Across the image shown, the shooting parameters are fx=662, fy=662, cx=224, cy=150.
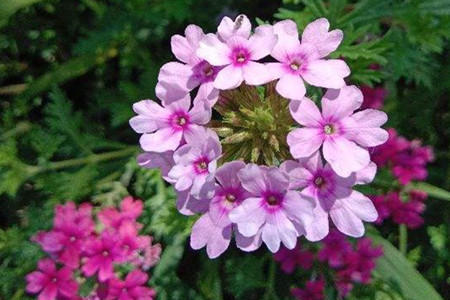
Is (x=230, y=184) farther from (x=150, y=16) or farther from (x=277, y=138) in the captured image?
(x=150, y=16)

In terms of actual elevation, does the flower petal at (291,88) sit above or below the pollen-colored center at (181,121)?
above

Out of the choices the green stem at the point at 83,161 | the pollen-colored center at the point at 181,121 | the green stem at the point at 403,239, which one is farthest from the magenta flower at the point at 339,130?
the green stem at the point at 83,161

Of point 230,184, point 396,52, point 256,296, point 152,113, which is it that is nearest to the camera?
point 230,184

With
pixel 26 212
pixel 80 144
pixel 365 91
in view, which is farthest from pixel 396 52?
pixel 26 212

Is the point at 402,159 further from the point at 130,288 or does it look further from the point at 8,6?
the point at 8,6

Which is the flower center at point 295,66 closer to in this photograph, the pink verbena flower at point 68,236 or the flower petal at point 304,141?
the flower petal at point 304,141

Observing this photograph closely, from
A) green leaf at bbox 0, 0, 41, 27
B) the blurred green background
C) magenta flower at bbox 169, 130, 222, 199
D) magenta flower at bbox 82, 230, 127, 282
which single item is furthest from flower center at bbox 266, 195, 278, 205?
green leaf at bbox 0, 0, 41, 27

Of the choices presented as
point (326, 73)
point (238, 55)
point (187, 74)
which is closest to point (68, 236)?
point (187, 74)

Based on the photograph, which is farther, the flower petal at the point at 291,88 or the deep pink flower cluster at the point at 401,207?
the deep pink flower cluster at the point at 401,207
